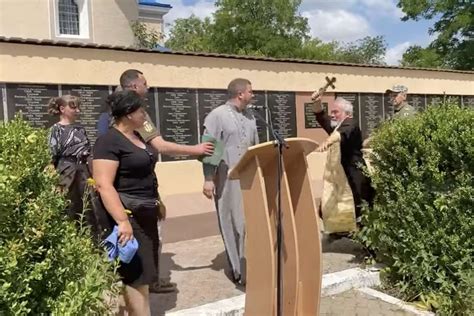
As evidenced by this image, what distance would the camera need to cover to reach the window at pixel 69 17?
666 inches

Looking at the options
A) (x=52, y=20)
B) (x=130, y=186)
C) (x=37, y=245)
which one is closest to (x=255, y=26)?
(x=52, y=20)

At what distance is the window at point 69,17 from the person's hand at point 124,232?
14736 mm

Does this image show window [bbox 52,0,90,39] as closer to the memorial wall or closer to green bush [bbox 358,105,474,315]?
the memorial wall

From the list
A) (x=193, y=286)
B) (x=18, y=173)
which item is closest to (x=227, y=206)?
(x=193, y=286)

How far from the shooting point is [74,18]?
17.3 m

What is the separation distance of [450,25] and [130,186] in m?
25.5

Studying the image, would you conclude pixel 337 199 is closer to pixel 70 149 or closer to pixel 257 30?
pixel 70 149

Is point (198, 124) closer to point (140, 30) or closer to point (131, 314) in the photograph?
point (131, 314)

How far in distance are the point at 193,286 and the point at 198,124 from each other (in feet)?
13.3

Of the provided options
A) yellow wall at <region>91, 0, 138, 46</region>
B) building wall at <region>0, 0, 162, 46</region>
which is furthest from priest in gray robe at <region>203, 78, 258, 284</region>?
yellow wall at <region>91, 0, 138, 46</region>

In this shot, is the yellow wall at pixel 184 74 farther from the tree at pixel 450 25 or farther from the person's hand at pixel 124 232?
the tree at pixel 450 25

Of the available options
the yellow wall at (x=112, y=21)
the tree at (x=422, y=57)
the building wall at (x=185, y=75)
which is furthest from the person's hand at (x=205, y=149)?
the tree at (x=422, y=57)

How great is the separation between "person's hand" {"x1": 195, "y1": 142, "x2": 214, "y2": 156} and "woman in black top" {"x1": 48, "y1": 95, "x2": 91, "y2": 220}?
1224mm

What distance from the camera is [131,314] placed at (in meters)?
3.63
